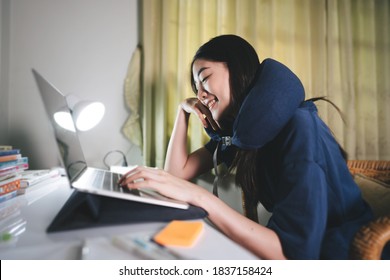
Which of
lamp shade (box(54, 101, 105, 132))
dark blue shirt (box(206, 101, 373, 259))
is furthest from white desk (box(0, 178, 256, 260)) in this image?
lamp shade (box(54, 101, 105, 132))

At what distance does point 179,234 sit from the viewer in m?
0.35

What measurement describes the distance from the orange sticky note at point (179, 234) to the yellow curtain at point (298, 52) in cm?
70

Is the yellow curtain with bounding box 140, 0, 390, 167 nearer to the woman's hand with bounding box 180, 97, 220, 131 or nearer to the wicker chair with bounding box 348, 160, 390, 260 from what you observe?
the woman's hand with bounding box 180, 97, 220, 131

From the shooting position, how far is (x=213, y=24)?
1.13m

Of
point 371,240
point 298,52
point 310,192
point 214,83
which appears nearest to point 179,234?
point 310,192

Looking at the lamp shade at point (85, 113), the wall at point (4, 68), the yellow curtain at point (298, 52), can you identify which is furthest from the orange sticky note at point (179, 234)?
the wall at point (4, 68)

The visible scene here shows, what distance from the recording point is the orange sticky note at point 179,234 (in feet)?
1.07

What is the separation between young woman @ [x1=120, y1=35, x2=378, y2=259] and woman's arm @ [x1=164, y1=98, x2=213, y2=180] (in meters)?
0.20

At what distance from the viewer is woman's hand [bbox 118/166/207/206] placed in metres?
0.45

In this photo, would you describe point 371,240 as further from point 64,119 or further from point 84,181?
point 64,119

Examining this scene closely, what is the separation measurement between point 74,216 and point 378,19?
6.20ft

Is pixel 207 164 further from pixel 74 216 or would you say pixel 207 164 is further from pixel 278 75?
pixel 74 216

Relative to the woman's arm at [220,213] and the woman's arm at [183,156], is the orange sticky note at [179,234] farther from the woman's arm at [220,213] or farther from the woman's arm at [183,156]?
the woman's arm at [183,156]
